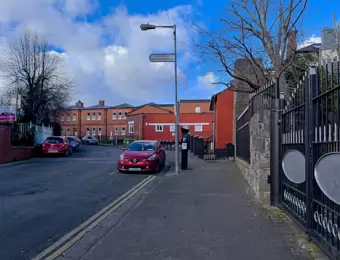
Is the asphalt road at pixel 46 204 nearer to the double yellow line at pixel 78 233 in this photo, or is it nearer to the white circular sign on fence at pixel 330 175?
the double yellow line at pixel 78 233

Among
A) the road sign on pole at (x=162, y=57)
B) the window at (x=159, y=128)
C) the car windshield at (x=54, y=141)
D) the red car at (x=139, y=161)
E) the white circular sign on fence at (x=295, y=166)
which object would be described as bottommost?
the red car at (x=139, y=161)

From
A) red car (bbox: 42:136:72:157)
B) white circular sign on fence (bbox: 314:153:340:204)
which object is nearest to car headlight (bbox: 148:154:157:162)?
white circular sign on fence (bbox: 314:153:340:204)

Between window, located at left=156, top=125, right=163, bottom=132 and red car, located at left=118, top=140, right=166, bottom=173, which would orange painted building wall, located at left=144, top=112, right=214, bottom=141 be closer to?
window, located at left=156, top=125, right=163, bottom=132

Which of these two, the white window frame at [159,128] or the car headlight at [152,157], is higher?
the white window frame at [159,128]

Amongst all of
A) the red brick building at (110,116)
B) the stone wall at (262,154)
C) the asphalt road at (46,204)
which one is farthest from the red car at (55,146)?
the red brick building at (110,116)

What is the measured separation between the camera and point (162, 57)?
15.8m

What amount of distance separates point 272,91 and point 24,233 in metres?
5.76

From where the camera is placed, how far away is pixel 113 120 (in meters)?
84.5

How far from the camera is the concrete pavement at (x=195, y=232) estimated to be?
5.10 metres

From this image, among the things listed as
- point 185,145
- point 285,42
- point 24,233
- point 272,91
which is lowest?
point 24,233

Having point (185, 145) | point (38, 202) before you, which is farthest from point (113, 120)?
point (38, 202)

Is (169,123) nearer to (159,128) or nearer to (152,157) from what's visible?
(159,128)

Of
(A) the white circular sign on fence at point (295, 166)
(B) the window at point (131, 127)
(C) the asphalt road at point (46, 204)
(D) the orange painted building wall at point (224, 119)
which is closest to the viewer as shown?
(A) the white circular sign on fence at point (295, 166)

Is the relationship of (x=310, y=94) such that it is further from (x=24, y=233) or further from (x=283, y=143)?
(x=24, y=233)
